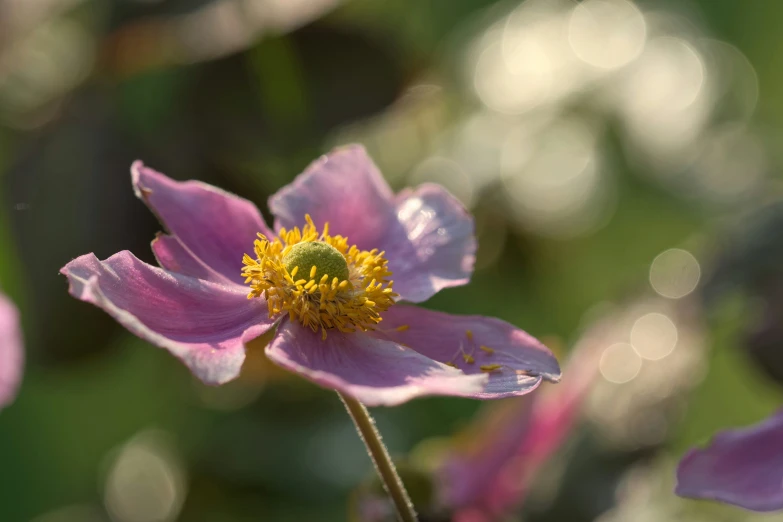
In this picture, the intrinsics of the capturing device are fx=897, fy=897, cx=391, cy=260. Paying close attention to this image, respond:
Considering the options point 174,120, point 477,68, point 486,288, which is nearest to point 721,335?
point 486,288

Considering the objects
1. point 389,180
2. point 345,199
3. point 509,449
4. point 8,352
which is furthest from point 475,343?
point 389,180

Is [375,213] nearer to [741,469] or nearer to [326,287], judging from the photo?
[326,287]

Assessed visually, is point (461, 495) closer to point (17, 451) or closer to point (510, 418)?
point (510, 418)

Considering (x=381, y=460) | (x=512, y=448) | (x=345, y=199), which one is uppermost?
(x=345, y=199)

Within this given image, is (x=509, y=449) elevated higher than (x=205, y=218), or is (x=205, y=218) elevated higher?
(x=205, y=218)

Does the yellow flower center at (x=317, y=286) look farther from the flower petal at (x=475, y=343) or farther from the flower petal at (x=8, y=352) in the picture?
the flower petal at (x=8, y=352)

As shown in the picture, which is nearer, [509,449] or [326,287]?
[326,287]

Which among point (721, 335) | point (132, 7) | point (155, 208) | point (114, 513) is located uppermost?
point (132, 7)
